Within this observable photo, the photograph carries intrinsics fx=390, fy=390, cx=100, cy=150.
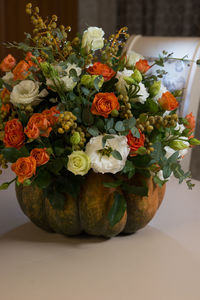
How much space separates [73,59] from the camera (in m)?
0.74

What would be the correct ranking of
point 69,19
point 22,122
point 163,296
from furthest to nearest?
point 69,19 → point 22,122 → point 163,296

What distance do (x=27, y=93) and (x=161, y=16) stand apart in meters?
2.91

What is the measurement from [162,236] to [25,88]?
0.41 metres

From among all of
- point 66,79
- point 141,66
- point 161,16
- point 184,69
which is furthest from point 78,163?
point 161,16

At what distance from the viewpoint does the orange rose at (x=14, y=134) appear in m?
0.70

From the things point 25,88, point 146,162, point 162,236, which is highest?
point 25,88

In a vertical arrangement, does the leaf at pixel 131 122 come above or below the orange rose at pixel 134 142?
above

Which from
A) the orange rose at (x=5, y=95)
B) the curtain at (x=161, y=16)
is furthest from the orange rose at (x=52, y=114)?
the curtain at (x=161, y=16)

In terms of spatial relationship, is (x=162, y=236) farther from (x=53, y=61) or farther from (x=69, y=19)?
(x=69, y=19)

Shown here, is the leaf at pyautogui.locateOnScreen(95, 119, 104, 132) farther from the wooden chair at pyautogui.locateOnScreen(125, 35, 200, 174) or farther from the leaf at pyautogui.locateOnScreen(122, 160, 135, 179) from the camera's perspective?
the wooden chair at pyautogui.locateOnScreen(125, 35, 200, 174)

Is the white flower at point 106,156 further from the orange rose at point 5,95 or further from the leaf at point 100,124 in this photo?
the orange rose at point 5,95

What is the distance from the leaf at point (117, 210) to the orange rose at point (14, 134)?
0.67ft

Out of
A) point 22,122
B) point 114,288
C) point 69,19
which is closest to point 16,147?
point 22,122

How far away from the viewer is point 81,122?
0.72 metres
